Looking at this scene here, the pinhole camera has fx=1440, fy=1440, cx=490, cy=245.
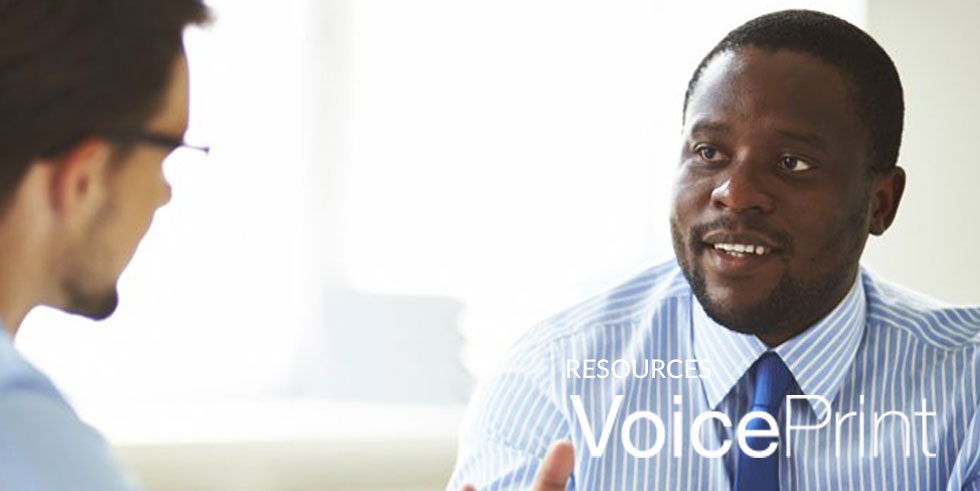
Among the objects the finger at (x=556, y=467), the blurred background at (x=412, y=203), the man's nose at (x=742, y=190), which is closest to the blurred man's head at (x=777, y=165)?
the man's nose at (x=742, y=190)

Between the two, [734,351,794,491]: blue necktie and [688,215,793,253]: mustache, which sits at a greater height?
[688,215,793,253]: mustache

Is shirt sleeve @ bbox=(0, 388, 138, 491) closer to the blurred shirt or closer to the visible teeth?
the blurred shirt

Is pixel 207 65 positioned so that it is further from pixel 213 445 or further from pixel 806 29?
pixel 806 29

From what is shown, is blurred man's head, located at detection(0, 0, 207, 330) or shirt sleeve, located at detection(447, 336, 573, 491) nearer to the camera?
blurred man's head, located at detection(0, 0, 207, 330)

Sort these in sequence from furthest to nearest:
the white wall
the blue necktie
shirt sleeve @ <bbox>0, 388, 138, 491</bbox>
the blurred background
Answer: the white wall < the blurred background < the blue necktie < shirt sleeve @ <bbox>0, 388, 138, 491</bbox>

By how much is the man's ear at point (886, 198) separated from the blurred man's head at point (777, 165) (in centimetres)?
6

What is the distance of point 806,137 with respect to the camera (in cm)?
147

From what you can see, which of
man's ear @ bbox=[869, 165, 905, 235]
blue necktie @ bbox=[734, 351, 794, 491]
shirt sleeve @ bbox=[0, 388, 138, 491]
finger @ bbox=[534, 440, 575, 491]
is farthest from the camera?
man's ear @ bbox=[869, 165, 905, 235]

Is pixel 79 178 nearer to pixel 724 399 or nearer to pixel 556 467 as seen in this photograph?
pixel 556 467

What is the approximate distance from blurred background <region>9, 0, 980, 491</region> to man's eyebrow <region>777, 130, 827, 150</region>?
901mm

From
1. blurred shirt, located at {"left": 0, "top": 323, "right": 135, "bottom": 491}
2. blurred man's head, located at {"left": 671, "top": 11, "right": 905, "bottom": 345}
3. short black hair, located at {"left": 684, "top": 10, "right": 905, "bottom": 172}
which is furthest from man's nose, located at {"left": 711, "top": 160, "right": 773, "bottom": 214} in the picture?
blurred shirt, located at {"left": 0, "top": 323, "right": 135, "bottom": 491}

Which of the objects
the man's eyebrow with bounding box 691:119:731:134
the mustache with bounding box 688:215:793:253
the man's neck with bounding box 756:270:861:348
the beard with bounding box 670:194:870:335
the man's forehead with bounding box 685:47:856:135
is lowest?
the man's neck with bounding box 756:270:861:348

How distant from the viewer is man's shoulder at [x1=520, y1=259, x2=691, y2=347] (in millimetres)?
1543

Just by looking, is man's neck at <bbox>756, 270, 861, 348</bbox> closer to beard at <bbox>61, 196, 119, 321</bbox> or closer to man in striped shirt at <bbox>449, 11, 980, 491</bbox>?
man in striped shirt at <bbox>449, 11, 980, 491</bbox>
